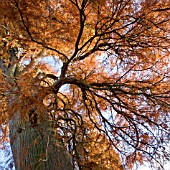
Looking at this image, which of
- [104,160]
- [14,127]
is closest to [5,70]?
[14,127]

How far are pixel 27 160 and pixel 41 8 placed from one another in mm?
1700

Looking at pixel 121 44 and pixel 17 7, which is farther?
pixel 121 44

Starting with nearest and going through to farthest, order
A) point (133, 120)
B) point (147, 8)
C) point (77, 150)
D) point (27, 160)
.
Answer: point (27, 160) → point (147, 8) → point (77, 150) → point (133, 120)

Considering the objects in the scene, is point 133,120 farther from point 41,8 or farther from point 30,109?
point 41,8

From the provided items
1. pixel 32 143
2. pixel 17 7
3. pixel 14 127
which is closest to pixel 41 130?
pixel 32 143

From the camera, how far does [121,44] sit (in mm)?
3549

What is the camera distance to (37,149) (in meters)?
2.85

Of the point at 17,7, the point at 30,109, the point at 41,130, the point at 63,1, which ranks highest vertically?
the point at 63,1

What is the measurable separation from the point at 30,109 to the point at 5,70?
1272 mm

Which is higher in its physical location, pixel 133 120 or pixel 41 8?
pixel 41 8

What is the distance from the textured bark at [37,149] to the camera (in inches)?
107

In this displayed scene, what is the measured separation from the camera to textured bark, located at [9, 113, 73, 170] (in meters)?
2.73

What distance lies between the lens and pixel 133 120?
3.70 metres

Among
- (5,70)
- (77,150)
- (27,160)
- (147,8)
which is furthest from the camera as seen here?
(5,70)
